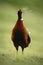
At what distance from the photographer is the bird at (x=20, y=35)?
1818mm

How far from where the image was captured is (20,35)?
1821 mm

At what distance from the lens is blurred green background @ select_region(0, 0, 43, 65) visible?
180 centimetres

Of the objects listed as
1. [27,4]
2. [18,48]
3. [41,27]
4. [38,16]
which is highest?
[27,4]

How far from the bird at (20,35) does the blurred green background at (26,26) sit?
3cm

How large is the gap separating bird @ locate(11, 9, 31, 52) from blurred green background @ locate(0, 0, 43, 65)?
0.03 m

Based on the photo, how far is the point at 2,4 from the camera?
6.14ft

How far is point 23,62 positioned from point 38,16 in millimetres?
497

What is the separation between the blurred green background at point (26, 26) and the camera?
1.80m

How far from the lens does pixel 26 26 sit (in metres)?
1.82

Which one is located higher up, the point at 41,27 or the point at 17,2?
the point at 17,2

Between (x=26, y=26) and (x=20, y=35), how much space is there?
0.11 meters

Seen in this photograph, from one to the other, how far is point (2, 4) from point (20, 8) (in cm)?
19

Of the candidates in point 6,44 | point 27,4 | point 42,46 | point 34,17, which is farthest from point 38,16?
point 6,44

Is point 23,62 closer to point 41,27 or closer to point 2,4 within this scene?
point 41,27
